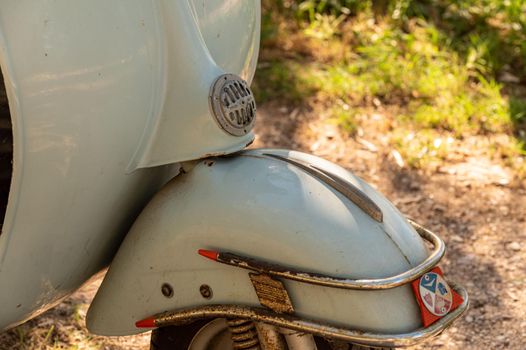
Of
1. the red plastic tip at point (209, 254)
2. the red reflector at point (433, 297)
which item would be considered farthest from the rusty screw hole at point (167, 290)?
the red reflector at point (433, 297)

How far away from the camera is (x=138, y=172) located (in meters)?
1.94

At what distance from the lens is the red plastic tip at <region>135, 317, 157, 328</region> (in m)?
1.94

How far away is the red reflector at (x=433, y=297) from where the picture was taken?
1.77 meters

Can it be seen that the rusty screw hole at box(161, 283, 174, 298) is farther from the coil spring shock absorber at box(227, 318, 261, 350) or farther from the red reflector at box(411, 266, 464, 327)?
the red reflector at box(411, 266, 464, 327)

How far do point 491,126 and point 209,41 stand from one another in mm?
2139

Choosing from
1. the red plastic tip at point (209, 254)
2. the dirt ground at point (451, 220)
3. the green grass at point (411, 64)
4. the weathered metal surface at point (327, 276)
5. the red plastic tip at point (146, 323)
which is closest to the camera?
the weathered metal surface at point (327, 276)

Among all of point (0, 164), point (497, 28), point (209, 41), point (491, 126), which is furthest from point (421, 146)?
point (0, 164)

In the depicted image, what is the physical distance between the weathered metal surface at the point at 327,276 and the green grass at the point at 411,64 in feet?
6.45

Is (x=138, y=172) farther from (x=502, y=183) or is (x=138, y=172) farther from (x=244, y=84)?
(x=502, y=183)

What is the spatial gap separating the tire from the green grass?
1.85 meters

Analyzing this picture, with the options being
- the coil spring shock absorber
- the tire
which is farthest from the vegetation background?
the coil spring shock absorber

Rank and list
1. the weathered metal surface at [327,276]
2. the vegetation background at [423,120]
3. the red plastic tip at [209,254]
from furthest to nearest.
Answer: the vegetation background at [423,120] < the red plastic tip at [209,254] < the weathered metal surface at [327,276]

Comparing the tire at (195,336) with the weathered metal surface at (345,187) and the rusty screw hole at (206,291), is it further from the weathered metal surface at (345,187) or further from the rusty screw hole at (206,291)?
the weathered metal surface at (345,187)

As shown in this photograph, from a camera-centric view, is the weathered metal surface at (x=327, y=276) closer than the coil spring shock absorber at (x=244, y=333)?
Yes
